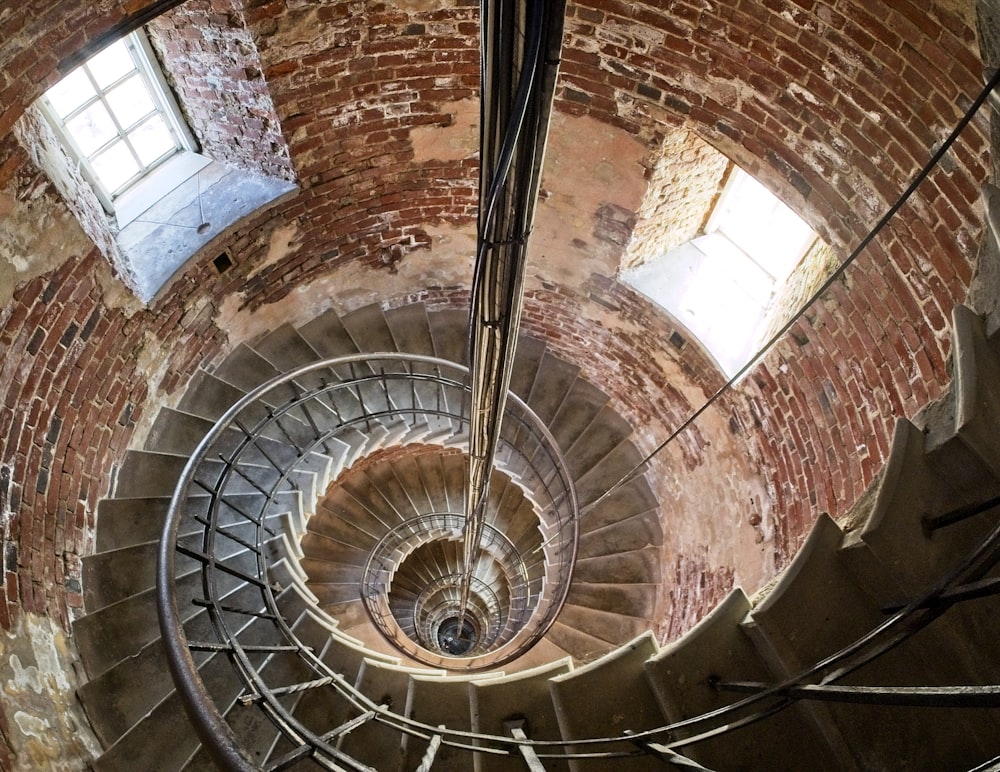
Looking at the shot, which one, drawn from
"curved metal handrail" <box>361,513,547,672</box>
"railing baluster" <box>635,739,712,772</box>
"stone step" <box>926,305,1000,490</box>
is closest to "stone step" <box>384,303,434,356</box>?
"curved metal handrail" <box>361,513,547,672</box>

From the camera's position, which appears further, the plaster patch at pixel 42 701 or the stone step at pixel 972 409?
the plaster patch at pixel 42 701

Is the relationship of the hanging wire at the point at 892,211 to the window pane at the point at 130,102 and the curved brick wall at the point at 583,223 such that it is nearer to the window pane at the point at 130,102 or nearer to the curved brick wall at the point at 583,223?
the curved brick wall at the point at 583,223

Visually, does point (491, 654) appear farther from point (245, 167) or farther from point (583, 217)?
point (245, 167)

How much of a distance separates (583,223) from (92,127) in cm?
339

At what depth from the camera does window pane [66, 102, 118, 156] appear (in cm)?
408

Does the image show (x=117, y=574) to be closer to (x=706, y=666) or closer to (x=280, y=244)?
(x=280, y=244)

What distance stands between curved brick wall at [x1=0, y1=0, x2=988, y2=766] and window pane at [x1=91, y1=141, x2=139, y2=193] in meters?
0.65

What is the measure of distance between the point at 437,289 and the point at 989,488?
4.74 meters

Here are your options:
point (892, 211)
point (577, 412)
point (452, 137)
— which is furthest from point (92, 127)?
point (577, 412)

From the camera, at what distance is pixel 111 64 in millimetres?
4152

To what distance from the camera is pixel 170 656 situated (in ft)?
8.89

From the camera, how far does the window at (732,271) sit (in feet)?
16.6

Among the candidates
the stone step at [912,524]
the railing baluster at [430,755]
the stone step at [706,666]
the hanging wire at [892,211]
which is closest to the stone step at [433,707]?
the railing baluster at [430,755]

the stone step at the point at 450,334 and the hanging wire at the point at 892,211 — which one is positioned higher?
the stone step at the point at 450,334
